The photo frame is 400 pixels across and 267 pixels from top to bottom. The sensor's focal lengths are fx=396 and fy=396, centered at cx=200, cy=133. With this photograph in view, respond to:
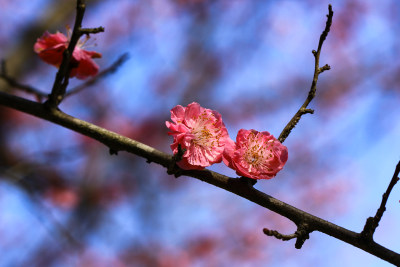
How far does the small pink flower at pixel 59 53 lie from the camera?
1.65 m

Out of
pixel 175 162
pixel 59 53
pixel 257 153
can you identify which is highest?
pixel 59 53

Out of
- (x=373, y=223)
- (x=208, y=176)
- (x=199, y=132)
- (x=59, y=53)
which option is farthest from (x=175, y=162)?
(x=59, y=53)

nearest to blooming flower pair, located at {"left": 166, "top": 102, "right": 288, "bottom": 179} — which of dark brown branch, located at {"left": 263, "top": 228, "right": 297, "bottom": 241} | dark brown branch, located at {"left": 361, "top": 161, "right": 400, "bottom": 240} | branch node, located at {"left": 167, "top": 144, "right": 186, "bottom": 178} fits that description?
branch node, located at {"left": 167, "top": 144, "right": 186, "bottom": 178}

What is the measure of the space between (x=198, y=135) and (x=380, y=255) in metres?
0.74

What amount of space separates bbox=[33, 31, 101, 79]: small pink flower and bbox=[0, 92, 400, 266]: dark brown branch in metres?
0.40

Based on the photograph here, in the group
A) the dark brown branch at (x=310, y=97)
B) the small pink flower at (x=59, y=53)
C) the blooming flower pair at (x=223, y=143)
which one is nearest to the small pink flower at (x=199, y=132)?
the blooming flower pair at (x=223, y=143)

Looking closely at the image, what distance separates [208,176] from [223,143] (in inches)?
11.0

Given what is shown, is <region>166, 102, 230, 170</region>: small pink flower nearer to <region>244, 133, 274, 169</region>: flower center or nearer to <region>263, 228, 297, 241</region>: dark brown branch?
<region>244, 133, 274, 169</region>: flower center

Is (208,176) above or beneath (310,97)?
beneath

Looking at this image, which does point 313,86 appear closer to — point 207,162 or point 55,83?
point 207,162

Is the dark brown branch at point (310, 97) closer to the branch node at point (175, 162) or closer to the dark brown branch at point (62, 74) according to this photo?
the branch node at point (175, 162)

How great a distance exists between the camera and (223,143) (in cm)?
151

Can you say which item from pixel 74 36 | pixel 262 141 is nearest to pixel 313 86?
pixel 262 141

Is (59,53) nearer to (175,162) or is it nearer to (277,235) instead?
(175,162)
